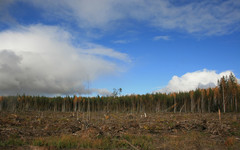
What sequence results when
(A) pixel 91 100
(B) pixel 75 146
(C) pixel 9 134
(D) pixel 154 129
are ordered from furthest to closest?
(A) pixel 91 100
(D) pixel 154 129
(C) pixel 9 134
(B) pixel 75 146

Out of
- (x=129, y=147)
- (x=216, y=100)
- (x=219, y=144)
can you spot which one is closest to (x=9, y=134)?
(x=129, y=147)

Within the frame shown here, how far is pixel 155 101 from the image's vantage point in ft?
103

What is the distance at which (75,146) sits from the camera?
6.66 m

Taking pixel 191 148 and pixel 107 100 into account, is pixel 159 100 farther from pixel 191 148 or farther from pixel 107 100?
pixel 191 148

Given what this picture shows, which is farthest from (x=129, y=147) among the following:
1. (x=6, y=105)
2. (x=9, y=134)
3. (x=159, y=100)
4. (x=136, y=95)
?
(x=6, y=105)

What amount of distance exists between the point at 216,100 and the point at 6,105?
33701 mm

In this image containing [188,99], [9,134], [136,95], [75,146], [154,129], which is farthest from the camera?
[136,95]

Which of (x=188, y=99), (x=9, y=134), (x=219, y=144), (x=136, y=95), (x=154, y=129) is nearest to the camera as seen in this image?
(x=219, y=144)

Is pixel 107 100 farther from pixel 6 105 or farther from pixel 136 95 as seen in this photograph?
pixel 6 105

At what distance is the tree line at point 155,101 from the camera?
1057 inches

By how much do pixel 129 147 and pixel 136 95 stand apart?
27215 millimetres

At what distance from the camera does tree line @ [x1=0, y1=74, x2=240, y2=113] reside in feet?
88.1

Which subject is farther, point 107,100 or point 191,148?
point 107,100

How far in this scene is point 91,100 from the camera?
36969 millimetres
